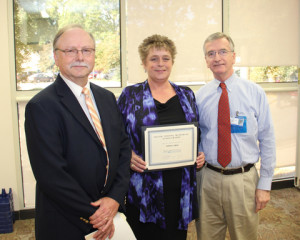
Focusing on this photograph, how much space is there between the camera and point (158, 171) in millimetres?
1856

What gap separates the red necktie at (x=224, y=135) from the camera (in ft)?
6.29

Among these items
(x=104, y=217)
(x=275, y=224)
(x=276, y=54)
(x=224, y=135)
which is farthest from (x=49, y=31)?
(x=275, y=224)

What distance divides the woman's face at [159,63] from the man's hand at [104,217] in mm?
894

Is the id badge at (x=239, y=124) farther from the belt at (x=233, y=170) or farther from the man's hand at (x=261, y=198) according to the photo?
the man's hand at (x=261, y=198)

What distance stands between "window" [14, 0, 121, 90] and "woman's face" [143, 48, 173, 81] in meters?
1.88

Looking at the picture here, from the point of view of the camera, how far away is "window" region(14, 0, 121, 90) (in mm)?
3350

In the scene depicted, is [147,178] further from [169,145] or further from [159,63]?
[159,63]

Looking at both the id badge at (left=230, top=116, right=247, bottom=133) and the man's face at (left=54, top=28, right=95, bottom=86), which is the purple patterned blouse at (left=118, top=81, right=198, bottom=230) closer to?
the id badge at (left=230, top=116, right=247, bottom=133)

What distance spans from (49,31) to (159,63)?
2.15 m

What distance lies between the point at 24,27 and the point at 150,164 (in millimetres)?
2595

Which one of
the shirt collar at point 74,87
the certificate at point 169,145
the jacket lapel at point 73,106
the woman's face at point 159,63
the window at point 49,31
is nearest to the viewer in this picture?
the jacket lapel at point 73,106

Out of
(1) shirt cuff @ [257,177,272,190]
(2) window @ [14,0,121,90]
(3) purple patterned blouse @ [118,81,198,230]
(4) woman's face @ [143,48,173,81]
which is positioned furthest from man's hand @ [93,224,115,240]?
(2) window @ [14,0,121,90]

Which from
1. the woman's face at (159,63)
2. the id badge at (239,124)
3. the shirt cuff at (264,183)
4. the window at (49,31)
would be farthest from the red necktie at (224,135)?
the window at (49,31)

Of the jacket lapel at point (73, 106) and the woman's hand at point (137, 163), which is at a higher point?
the jacket lapel at point (73, 106)
